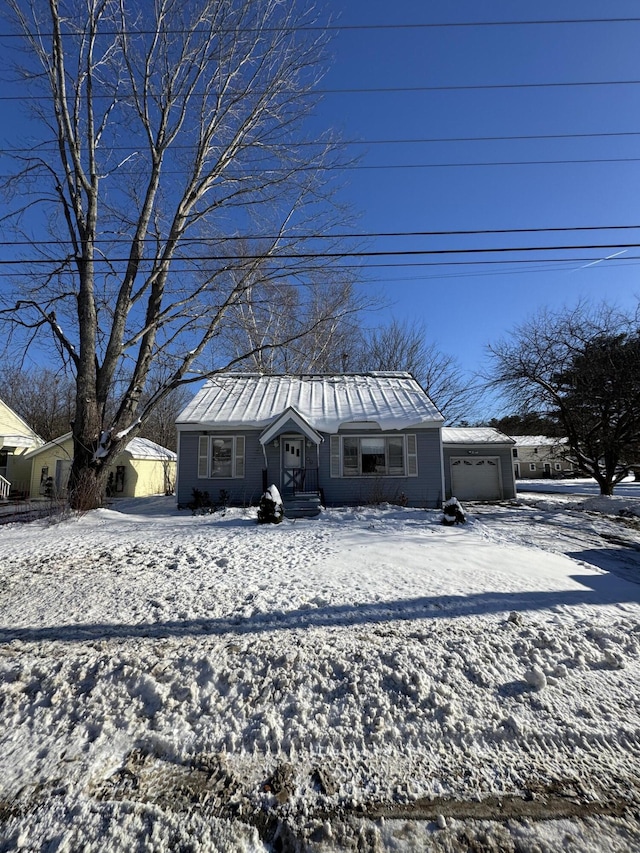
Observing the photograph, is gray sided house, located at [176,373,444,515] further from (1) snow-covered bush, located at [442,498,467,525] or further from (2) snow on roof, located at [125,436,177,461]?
(2) snow on roof, located at [125,436,177,461]

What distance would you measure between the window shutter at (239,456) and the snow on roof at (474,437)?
11.0 m

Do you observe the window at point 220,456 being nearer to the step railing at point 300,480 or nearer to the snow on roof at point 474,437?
the step railing at point 300,480

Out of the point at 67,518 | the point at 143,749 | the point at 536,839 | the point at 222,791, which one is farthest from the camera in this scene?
the point at 67,518

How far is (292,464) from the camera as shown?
602 inches

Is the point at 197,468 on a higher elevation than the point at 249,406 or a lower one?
lower

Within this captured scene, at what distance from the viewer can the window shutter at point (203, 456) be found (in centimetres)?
1531

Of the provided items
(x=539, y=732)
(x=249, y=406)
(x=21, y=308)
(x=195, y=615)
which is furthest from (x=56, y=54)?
(x=539, y=732)

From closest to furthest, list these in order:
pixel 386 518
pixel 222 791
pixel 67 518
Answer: pixel 222 791 < pixel 67 518 < pixel 386 518

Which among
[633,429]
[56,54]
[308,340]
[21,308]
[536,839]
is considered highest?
[56,54]

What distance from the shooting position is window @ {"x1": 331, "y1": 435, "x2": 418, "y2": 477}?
50.0 ft

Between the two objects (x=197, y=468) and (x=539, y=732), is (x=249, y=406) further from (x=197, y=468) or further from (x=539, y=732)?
(x=539, y=732)

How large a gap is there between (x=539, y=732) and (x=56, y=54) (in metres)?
19.3

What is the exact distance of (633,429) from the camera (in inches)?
683

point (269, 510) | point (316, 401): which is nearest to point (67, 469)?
point (316, 401)
